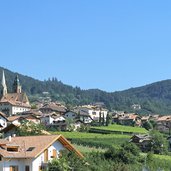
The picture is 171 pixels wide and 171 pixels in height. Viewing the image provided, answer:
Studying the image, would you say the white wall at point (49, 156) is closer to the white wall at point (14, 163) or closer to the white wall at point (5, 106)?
the white wall at point (14, 163)

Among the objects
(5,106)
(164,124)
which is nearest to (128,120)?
(164,124)

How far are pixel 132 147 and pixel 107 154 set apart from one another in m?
4.96

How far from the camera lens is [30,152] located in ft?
145

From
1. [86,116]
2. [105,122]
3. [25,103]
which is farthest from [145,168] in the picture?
[25,103]

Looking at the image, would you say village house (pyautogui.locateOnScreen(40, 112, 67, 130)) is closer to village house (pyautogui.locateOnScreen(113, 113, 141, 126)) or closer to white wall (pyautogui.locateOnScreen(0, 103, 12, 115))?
village house (pyautogui.locateOnScreen(113, 113, 141, 126))

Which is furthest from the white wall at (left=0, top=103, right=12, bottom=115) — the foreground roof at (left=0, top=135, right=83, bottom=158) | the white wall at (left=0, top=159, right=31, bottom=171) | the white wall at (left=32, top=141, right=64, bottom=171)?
the white wall at (left=0, top=159, right=31, bottom=171)

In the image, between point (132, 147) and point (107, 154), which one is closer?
point (107, 154)

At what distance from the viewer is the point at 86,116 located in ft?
460

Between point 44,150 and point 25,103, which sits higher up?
point 25,103

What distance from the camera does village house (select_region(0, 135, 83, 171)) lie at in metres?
43.2

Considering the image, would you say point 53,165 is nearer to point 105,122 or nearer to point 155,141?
point 155,141

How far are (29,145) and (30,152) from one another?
1.57 meters

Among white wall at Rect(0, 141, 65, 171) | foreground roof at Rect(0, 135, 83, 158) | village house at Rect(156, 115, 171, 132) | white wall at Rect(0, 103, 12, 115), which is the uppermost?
A: white wall at Rect(0, 103, 12, 115)

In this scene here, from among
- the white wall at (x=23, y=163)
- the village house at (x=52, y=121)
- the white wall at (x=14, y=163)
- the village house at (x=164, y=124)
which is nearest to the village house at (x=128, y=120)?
the village house at (x=164, y=124)
